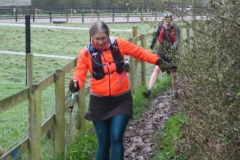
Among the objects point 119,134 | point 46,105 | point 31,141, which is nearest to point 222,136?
point 119,134

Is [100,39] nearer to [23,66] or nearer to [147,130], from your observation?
[147,130]

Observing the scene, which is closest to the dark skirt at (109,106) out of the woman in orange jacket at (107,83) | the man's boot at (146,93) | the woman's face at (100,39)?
the woman in orange jacket at (107,83)

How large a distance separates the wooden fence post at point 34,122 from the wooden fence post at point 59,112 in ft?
2.68

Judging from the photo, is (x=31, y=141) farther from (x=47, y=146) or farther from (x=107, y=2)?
(x=107, y=2)

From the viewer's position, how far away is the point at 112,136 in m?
5.47

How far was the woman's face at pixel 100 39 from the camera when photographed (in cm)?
534

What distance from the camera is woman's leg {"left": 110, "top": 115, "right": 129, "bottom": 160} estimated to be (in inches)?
215

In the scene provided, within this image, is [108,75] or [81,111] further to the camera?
[81,111]

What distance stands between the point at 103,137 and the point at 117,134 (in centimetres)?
23

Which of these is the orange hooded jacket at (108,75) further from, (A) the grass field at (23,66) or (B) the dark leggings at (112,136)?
(A) the grass field at (23,66)

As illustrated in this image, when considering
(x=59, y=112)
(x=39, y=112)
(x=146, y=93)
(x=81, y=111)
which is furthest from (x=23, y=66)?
(x=39, y=112)

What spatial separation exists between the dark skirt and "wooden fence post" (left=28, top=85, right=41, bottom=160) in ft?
1.91

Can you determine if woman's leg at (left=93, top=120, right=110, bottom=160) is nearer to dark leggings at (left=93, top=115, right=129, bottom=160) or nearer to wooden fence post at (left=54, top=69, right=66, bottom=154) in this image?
dark leggings at (left=93, top=115, right=129, bottom=160)

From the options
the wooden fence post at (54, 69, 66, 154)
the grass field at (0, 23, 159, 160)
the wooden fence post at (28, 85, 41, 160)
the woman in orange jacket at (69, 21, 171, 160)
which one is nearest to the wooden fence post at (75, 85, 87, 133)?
the grass field at (0, 23, 159, 160)
